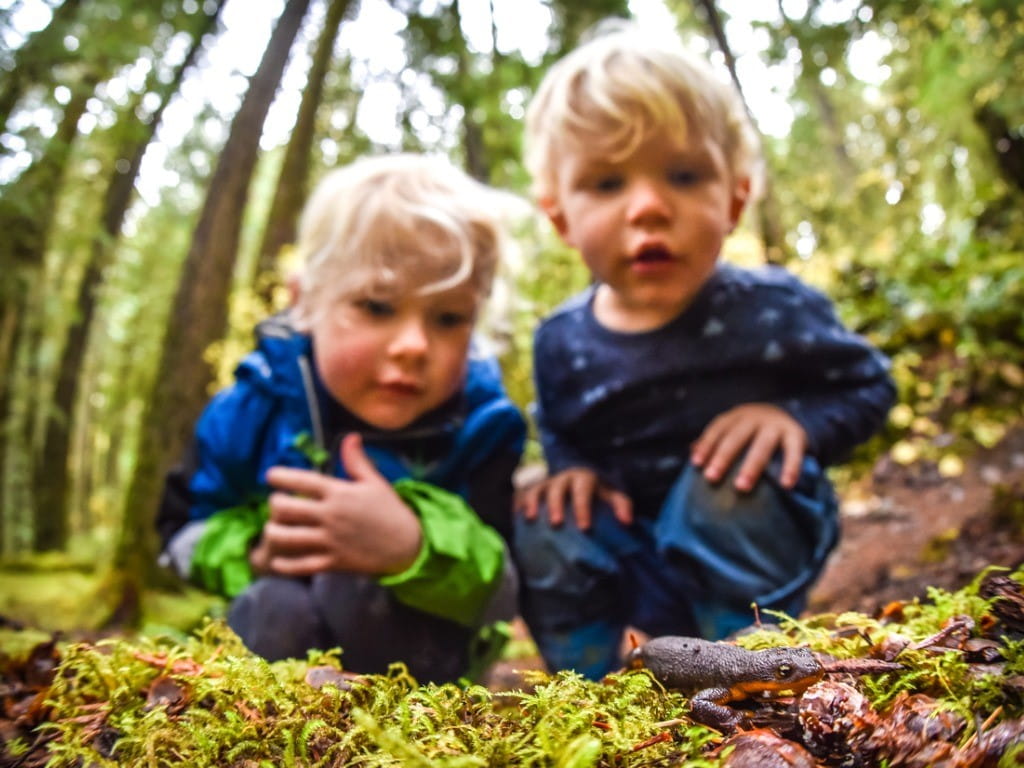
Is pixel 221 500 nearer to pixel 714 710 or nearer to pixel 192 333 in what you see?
pixel 714 710

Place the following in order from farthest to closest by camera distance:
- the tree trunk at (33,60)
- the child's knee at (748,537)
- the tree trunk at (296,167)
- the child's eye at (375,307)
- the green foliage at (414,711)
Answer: the tree trunk at (296,167) → the tree trunk at (33,60) → the child's eye at (375,307) → the child's knee at (748,537) → the green foliage at (414,711)

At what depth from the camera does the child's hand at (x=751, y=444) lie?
7.18 feet

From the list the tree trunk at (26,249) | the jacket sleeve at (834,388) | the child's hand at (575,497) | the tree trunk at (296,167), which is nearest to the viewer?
the jacket sleeve at (834,388)

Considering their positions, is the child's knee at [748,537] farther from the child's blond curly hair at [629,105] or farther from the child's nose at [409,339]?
the child's blond curly hair at [629,105]

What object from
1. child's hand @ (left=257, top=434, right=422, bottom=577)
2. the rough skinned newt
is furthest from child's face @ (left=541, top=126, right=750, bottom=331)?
the rough skinned newt

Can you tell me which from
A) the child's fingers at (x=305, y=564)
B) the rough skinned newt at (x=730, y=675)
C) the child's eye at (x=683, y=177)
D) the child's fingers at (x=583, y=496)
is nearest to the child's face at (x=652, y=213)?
the child's eye at (x=683, y=177)

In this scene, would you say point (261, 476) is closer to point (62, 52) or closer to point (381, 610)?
point (381, 610)

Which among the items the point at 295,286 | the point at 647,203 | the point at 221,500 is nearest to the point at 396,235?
the point at 295,286

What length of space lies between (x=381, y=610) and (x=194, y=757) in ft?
4.38

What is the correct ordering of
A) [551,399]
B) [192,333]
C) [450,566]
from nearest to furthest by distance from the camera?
1. [450,566]
2. [551,399]
3. [192,333]

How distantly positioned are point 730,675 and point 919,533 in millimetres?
4301

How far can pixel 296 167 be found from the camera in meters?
6.64

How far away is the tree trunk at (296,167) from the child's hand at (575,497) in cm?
459

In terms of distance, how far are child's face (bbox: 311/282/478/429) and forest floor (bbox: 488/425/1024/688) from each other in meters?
1.26
